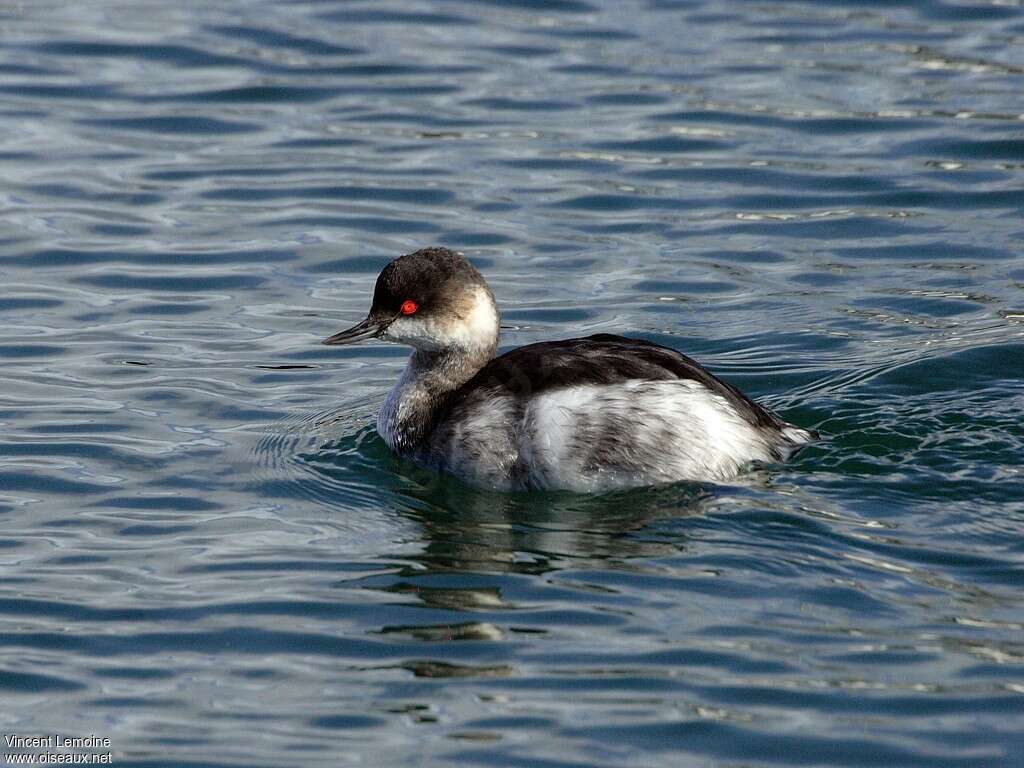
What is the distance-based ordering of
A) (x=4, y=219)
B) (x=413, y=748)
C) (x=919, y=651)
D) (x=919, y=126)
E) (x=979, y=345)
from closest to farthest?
1. (x=413, y=748)
2. (x=919, y=651)
3. (x=979, y=345)
4. (x=4, y=219)
5. (x=919, y=126)

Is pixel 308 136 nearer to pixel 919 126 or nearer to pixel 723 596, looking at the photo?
pixel 919 126

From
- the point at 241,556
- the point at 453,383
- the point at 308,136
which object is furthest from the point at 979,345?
the point at 308,136

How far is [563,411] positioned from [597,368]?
9.5 inches

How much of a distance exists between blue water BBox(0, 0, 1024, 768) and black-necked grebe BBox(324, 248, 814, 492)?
0.14m

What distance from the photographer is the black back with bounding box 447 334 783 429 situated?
301 inches

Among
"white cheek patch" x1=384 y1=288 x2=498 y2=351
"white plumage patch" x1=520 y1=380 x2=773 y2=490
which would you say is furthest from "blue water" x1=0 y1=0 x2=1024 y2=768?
"white cheek patch" x1=384 y1=288 x2=498 y2=351

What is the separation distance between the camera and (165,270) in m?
11.1

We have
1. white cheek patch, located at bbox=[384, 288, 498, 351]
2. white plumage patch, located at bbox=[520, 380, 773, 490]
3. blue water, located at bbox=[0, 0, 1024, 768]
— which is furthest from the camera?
white cheek patch, located at bbox=[384, 288, 498, 351]

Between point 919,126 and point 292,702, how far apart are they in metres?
8.86

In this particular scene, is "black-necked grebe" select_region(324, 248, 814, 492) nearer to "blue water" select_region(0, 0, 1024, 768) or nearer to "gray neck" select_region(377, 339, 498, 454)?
"gray neck" select_region(377, 339, 498, 454)

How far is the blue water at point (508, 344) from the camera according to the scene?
589cm

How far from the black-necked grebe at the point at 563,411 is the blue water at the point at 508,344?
5.6 inches

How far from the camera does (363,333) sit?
8.33 meters

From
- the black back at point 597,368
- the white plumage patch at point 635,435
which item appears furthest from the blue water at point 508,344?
the black back at point 597,368
